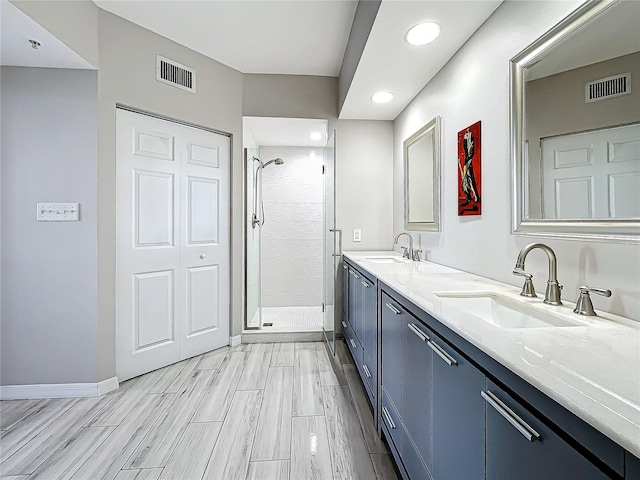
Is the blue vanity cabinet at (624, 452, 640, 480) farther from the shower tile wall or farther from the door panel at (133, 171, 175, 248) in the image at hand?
the shower tile wall

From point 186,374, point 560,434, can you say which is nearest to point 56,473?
point 186,374

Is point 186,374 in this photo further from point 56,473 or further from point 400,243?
point 400,243

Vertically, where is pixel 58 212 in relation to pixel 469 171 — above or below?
below

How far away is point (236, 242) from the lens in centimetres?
340

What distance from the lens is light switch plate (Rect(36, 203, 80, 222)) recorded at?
2.34 m

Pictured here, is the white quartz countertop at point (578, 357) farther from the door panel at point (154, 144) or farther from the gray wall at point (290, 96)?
the gray wall at point (290, 96)

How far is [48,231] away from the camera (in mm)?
2359

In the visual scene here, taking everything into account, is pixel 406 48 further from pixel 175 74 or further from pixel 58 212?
pixel 58 212

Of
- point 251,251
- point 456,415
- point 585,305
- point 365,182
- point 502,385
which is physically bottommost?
point 456,415

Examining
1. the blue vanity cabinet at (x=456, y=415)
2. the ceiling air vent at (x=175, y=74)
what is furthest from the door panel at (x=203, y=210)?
the blue vanity cabinet at (x=456, y=415)

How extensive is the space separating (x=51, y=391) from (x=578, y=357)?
2991mm

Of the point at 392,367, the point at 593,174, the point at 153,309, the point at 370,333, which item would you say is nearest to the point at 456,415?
the point at 392,367

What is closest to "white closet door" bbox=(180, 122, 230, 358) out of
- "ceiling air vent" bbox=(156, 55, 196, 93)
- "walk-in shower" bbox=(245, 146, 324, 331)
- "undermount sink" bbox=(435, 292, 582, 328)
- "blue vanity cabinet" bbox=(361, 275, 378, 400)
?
"ceiling air vent" bbox=(156, 55, 196, 93)

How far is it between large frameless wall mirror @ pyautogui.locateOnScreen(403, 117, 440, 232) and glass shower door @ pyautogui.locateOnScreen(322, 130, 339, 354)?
0.65 meters
